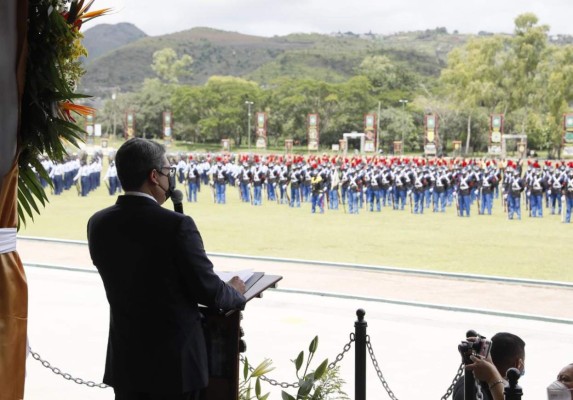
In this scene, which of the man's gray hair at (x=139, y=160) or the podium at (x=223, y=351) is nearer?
the man's gray hair at (x=139, y=160)

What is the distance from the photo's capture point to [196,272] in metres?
2.73

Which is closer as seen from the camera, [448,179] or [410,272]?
[410,272]

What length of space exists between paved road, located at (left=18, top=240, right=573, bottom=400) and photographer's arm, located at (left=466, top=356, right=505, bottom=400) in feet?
9.73

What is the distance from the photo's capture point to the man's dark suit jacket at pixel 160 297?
108 inches

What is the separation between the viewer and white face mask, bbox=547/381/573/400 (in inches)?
119

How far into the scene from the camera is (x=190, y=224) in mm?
2783

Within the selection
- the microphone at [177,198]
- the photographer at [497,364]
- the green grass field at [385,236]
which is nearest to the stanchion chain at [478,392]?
the photographer at [497,364]

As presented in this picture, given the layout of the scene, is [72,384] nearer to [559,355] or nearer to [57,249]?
[559,355]

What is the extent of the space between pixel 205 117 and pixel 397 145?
23.8 meters

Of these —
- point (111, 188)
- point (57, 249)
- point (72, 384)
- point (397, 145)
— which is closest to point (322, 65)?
point (397, 145)

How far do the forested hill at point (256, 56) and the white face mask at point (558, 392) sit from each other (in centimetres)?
→ 10592

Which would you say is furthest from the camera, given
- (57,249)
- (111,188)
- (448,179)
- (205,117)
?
(205,117)

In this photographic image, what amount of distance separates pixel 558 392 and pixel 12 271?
6.81 feet

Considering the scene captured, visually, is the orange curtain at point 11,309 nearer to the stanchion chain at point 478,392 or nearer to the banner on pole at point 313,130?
the stanchion chain at point 478,392
